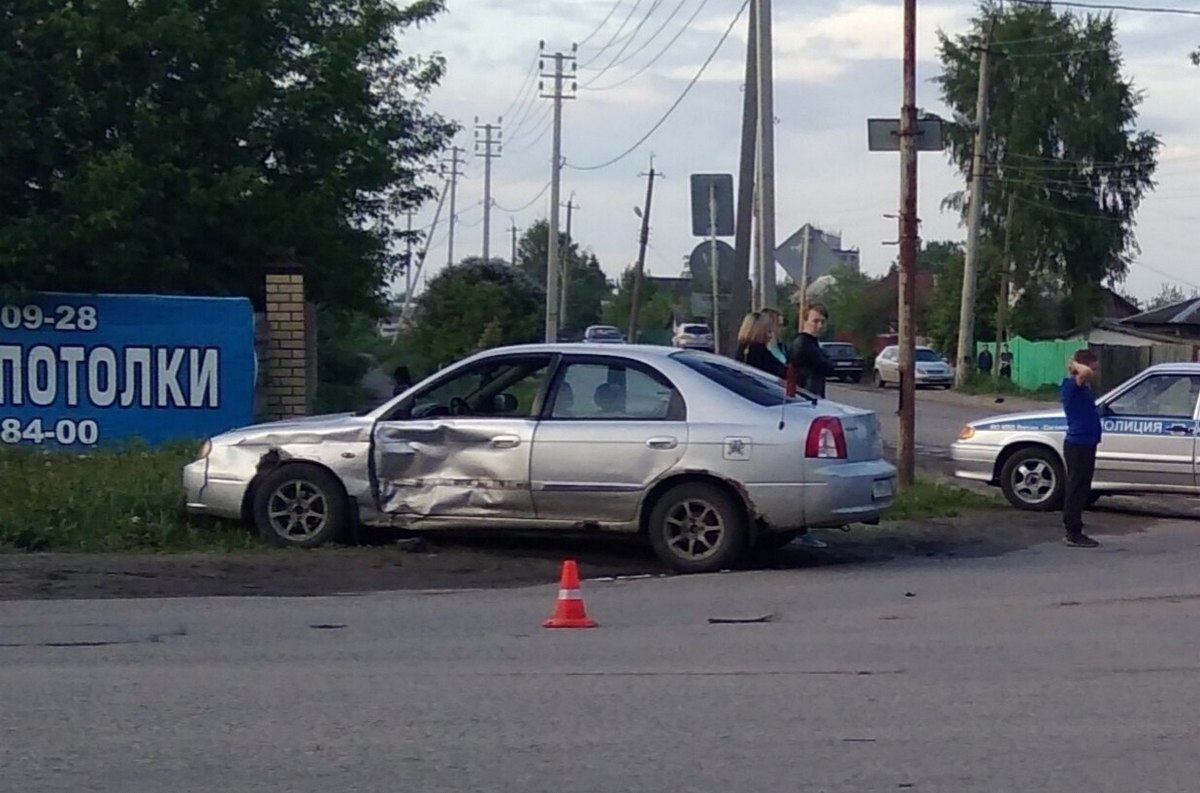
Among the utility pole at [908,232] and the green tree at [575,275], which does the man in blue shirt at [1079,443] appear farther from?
the green tree at [575,275]

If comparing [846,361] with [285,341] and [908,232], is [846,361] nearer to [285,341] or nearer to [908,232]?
[285,341]

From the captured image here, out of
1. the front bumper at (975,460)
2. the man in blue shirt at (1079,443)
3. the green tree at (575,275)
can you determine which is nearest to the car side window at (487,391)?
the man in blue shirt at (1079,443)

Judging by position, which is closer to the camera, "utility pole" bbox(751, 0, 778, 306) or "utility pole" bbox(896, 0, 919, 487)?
"utility pole" bbox(896, 0, 919, 487)

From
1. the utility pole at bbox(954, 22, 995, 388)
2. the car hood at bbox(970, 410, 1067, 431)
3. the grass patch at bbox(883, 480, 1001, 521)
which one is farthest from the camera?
the utility pole at bbox(954, 22, 995, 388)

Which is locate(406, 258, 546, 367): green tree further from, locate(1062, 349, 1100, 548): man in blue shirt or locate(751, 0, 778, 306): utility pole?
locate(1062, 349, 1100, 548): man in blue shirt

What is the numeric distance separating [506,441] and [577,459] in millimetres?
525

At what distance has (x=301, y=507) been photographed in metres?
13.2

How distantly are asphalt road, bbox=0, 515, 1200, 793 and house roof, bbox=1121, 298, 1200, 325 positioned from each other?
50782 millimetres

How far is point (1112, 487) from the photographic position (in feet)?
57.0

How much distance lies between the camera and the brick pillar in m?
21.0

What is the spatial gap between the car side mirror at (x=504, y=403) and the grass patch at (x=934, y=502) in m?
4.25

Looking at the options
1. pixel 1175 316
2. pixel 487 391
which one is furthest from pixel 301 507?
pixel 1175 316

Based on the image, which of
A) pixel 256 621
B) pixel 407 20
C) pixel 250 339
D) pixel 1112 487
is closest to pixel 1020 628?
pixel 256 621

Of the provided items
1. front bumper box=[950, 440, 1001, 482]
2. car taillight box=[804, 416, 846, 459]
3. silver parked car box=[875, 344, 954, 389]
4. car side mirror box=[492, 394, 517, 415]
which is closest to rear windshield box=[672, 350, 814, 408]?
car taillight box=[804, 416, 846, 459]
